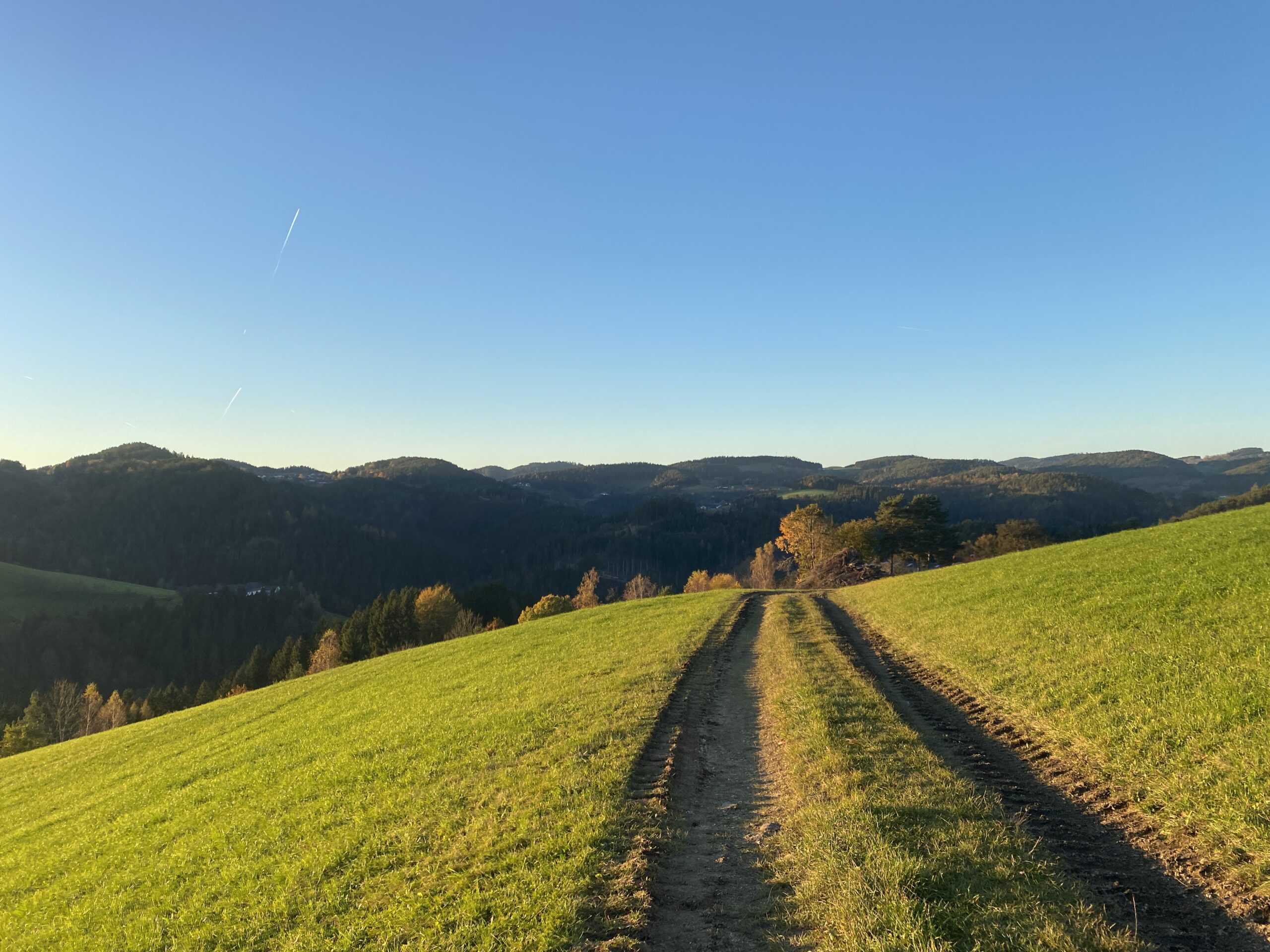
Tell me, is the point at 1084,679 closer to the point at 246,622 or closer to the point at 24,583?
the point at 246,622

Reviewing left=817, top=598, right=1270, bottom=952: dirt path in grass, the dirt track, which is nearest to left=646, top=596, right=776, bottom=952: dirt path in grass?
the dirt track

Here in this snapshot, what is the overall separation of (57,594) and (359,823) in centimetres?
23714

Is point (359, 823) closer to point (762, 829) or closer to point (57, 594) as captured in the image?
point (762, 829)

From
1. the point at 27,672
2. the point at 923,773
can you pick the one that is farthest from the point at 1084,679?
the point at 27,672

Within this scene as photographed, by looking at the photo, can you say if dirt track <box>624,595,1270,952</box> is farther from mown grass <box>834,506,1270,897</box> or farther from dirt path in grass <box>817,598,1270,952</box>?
mown grass <box>834,506,1270,897</box>

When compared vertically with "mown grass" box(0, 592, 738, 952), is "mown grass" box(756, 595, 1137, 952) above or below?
above

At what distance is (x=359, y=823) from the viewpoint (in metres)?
12.3

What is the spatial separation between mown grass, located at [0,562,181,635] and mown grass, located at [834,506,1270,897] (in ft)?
714

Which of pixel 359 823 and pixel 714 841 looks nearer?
pixel 714 841

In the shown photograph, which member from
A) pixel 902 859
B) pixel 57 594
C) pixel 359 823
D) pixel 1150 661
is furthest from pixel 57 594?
pixel 1150 661

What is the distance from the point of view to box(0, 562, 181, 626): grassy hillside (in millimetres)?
162375

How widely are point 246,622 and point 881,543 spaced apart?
174807mm

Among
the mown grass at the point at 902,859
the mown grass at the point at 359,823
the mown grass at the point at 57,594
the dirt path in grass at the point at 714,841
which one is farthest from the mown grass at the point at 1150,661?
the mown grass at the point at 57,594

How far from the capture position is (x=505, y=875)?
29.6ft
